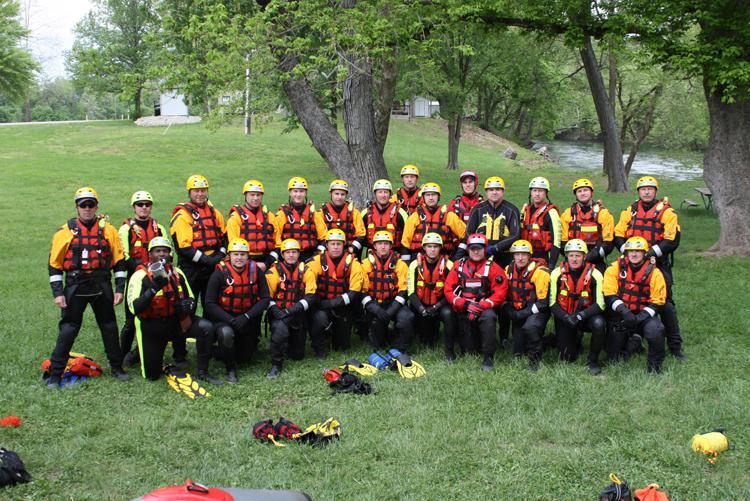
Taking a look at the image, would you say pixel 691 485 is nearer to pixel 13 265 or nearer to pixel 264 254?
pixel 264 254

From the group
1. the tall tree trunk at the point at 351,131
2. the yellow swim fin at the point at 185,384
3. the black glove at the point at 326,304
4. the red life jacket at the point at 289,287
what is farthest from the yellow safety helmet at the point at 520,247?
the tall tree trunk at the point at 351,131

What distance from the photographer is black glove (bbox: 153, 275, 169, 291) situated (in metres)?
8.21

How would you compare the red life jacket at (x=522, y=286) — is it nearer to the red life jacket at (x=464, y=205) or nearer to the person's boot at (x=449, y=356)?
the person's boot at (x=449, y=356)

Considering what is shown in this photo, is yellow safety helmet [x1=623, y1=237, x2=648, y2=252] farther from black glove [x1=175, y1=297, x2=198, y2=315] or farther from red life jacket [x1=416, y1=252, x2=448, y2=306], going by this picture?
black glove [x1=175, y1=297, x2=198, y2=315]

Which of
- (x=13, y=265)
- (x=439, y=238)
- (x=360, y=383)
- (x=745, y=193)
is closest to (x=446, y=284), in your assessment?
(x=439, y=238)

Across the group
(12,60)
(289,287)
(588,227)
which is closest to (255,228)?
(289,287)

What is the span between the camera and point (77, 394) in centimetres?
816

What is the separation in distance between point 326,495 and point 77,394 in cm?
382

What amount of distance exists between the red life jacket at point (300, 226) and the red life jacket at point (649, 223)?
4.50 metres

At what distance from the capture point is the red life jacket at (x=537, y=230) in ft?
33.3

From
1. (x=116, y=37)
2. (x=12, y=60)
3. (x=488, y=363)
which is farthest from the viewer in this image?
(x=116, y=37)

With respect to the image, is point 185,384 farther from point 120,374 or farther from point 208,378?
point 120,374

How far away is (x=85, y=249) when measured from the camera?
8508 millimetres

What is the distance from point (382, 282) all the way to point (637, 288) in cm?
330
